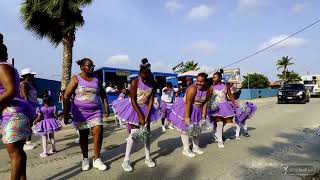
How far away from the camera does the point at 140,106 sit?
649 cm

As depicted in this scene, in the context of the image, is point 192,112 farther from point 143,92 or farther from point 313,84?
point 313,84

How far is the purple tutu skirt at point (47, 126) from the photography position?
7.95m

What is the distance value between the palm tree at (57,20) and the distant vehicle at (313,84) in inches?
1269

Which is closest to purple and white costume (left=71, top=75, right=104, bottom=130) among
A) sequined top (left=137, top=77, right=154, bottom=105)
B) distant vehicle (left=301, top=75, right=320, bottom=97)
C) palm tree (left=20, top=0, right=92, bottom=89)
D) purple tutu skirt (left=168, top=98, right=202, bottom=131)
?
sequined top (left=137, top=77, right=154, bottom=105)

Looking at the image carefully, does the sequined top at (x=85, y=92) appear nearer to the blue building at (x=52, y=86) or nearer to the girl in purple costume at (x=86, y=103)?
the girl in purple costume at (x=86, y=103)

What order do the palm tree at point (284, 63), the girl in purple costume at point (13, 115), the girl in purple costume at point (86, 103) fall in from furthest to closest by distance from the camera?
the palm tree at point (284, 63), the girl in purple costume at point (86, 103), the girl in purple costume at point (13, 115)

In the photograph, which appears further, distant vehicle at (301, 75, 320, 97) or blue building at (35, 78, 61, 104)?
distant vehicle at (301, 75, 320, 97)

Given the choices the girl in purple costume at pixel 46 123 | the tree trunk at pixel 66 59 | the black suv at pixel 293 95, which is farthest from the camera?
the black suv at pixel 293 95

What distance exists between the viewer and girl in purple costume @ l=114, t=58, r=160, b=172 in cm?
639

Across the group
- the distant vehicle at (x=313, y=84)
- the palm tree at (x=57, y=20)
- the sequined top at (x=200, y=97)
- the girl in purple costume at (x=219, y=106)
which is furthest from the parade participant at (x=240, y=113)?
the distant vehicle at (x=313, y=84)

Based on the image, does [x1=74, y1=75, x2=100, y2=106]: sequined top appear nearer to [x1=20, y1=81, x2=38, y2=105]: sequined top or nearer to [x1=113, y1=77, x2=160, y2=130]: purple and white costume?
[x1=113, y1=77, x2=160, y2=130]: purple and white costume

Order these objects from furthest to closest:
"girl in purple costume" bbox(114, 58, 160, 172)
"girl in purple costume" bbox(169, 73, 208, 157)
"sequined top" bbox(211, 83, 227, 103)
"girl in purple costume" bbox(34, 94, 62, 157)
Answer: "sequined top" bbox(211, 83, 227, 103), "girl in purple costume" bbox(34, 94, 62, 157), "girl in purple costume" bbox(169, 73, 208, 157), "girl in purple costume" bbox(114, 58, 160, 172)

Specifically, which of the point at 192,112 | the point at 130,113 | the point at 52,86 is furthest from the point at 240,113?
the point at 52,86

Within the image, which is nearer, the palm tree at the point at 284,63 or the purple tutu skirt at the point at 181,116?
the purple tutu skirt at the point at 181,116
